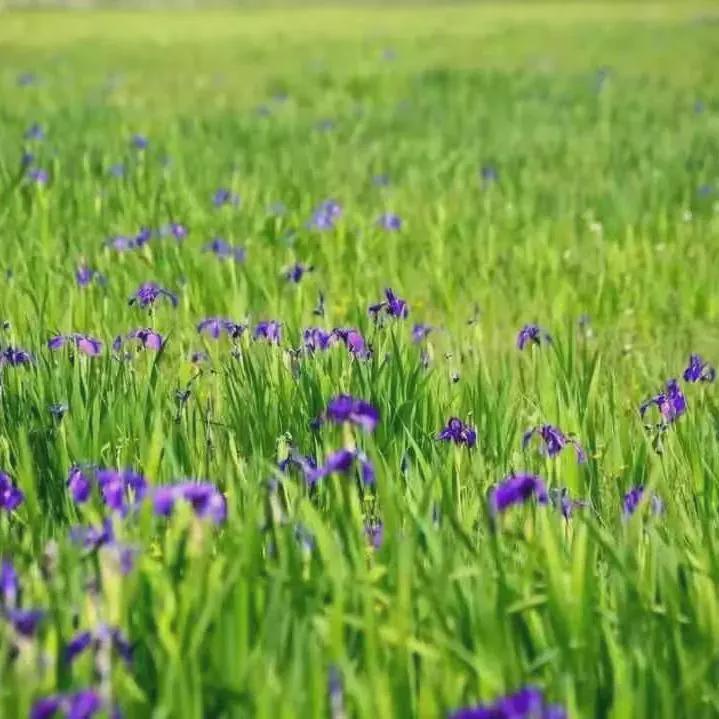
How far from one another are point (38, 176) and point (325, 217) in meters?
1.46

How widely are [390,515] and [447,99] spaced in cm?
1033

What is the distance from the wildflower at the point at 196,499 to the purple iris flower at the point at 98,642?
0.66ft

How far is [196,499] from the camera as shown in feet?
5.20

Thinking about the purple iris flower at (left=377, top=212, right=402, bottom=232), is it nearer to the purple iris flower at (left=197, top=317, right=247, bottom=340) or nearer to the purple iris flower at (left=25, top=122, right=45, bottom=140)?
the purple iris flower at (left=197, top=317, right=247, bottom=340)

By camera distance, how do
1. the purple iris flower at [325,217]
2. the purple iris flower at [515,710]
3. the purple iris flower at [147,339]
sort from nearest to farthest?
the purple iris flower at [515,710] < the purple iris flower at [147,339] < the purple iris flower at [325,217]

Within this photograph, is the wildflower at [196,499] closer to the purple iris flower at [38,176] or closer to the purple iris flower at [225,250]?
the purple iris flower at [225,250]

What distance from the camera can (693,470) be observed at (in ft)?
8.11

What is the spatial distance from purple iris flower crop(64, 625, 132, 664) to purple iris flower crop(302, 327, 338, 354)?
1.43 meters

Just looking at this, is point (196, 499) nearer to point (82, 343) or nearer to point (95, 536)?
point (95, 536)

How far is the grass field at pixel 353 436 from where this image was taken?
1.53 meters

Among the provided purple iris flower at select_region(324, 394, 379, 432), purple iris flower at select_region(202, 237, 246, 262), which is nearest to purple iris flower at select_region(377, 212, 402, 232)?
purple iris flower at select_region(202, 237, 246, 262)

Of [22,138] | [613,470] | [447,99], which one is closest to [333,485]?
[613,470]

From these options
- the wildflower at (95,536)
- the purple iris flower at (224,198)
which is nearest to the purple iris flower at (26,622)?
the wildflower at (95,536)

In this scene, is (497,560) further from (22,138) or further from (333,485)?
(22,138)
